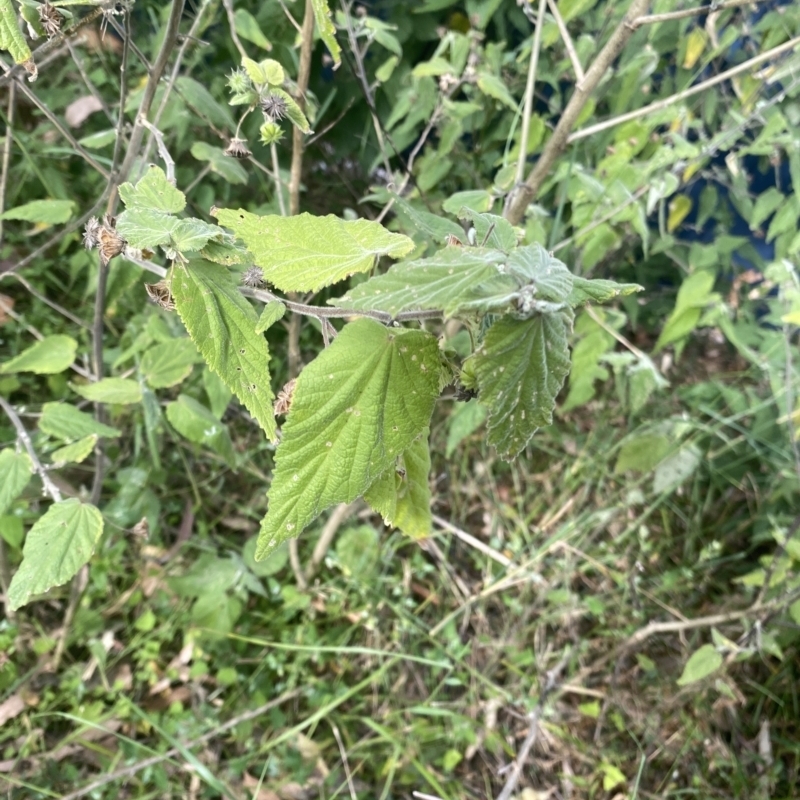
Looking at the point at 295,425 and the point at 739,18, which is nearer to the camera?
the point at 295,425

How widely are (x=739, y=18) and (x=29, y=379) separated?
90.4 inches

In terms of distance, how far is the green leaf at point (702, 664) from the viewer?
1323mm

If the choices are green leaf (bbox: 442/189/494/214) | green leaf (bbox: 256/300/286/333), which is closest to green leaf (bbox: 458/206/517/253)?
green leaf (bbox: 256/300/286/333)

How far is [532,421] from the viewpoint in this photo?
20.0 inches

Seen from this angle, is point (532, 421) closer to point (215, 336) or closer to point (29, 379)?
point (215, 336)

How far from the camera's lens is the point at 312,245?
2.01 feet

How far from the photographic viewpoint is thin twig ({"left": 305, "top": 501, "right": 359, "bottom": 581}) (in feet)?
4.49

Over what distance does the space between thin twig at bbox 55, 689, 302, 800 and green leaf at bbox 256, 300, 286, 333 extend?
3.25ft

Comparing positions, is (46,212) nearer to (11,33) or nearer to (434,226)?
→ (11,33)

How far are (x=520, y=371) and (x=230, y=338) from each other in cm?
32

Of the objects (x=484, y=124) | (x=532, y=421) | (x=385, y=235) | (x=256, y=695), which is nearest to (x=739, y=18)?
(x=484, y=124)

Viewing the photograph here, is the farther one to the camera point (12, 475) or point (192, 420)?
point (192, 420)

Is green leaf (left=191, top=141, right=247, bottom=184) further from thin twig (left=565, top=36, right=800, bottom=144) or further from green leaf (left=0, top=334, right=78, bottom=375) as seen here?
thin twig (left=565, top=36, right=800, bottom=144)

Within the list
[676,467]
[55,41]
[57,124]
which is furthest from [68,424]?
[676,467]
